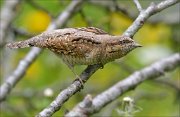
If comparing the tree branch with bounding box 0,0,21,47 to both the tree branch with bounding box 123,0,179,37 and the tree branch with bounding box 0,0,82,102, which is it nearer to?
the tree branch with bounding box 0,0,82,102

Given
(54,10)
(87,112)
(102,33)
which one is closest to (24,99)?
(54,10)

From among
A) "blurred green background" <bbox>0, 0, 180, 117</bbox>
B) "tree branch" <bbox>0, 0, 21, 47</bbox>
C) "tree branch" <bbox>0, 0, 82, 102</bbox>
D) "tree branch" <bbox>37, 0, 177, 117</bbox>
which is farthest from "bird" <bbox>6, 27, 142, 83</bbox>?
"blurred green background" <bbox>0, 0, 180, 117</bbox>

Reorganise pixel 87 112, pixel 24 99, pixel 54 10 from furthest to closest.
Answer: pixel 54 10 < pixel 24 99 < pixel 87 112

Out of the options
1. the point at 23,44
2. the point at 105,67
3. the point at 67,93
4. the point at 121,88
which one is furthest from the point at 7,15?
the point at 67,93

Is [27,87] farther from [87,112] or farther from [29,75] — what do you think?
[87,112]

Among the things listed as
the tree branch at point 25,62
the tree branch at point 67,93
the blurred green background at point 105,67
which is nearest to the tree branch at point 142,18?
the tree branch at point 67,93
